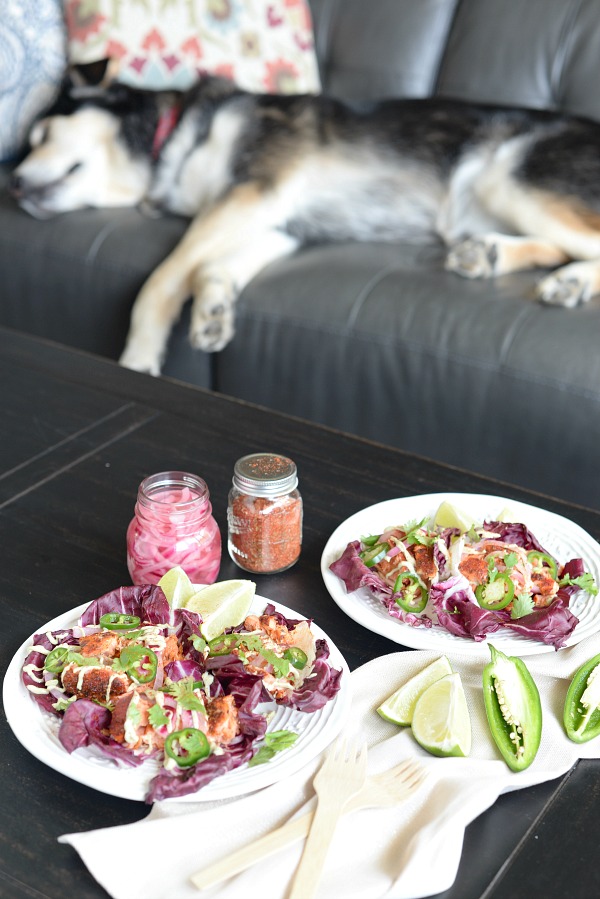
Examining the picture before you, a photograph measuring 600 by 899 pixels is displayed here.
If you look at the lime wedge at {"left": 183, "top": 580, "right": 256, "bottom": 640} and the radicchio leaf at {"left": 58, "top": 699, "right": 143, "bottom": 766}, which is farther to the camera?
the lime wedge at {"left": 183, "top": 580, "right": 256, "bottom": 640}

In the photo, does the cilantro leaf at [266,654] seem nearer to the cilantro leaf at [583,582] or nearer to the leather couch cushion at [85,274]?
the cilantro leaf at [583,582]

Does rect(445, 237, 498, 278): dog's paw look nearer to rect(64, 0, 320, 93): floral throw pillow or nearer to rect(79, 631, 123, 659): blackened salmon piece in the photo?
rect(64, 0, 320, 93): floral throw pillow

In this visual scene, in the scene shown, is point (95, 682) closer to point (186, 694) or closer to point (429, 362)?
point (186, 694)

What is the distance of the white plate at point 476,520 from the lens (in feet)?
2.75

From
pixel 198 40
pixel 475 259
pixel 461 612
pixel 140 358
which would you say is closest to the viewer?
pixel 461 612

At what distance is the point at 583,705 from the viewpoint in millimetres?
761

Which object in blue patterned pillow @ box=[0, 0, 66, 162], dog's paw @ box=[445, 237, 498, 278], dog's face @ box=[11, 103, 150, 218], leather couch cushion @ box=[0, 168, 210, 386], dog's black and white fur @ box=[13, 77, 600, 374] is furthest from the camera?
blue patterned pillow @ box=[0, 0, 66, 162]

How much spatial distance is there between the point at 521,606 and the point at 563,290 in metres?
1.06

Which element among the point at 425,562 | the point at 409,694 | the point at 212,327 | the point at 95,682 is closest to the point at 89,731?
the point at 95,682

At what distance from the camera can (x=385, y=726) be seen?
758 mm

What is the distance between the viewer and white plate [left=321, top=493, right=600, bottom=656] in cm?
84

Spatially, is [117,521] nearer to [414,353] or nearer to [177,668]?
[177,668]

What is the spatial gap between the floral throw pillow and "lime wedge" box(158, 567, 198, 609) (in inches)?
74.2

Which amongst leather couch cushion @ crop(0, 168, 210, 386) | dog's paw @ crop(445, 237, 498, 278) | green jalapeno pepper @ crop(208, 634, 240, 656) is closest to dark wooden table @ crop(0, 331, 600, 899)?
green jalapeno pepper @ crop(208, 634, 240, 656)
